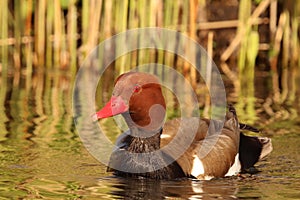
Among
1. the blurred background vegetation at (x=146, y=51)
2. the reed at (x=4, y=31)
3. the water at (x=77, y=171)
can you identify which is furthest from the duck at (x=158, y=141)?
the reed at (x=4, y=31)

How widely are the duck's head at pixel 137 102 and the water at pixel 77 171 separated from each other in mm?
467

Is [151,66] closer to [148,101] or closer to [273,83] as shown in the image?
[273,83]

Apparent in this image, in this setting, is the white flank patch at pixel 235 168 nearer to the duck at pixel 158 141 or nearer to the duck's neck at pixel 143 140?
the duck at pixel 158 141

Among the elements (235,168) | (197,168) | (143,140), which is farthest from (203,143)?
(143,140)

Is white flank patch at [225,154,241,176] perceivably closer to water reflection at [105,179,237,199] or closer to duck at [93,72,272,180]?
duck at [93,72,272,180]

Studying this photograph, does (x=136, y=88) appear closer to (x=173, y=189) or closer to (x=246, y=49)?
(x=173, y=189)

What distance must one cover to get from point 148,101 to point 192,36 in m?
4.97

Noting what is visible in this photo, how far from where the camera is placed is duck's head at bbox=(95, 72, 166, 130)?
671 centimetres

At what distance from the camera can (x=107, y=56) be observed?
13062 mm

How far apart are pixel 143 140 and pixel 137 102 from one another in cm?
35

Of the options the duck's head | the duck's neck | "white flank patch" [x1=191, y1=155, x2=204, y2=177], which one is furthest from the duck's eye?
"white flank patch" [x1=191, y1=155, x2=204, y2=177]

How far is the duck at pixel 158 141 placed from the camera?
267 inches

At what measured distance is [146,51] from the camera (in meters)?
12.3

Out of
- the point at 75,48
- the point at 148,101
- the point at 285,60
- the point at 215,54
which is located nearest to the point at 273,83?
the point at 285,60
